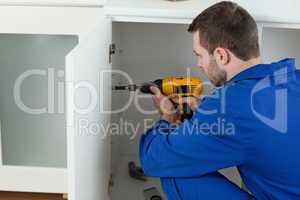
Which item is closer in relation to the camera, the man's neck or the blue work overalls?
the blue work overalls

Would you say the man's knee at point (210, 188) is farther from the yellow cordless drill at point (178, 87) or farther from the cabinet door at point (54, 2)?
the cabinet door at point (54, 2)

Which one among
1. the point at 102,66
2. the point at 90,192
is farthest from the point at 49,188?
the point at 102,66

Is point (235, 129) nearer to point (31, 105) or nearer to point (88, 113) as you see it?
point (88, 113)

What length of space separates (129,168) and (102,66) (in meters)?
0.70

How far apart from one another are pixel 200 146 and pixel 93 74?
0.30 metres

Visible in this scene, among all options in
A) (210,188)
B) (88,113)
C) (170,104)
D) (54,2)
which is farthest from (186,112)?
(54,2)

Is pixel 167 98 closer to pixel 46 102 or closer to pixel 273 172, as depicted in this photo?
pixel 273 172

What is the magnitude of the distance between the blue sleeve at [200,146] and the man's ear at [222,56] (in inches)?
3.9

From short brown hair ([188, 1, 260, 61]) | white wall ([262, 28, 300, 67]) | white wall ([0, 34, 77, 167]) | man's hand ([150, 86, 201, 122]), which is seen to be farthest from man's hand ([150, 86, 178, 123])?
white wall ([262, 28, 300, 67])

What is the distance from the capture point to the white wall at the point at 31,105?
152 cm

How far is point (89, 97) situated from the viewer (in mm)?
990

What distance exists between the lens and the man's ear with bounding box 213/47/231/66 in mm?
1019

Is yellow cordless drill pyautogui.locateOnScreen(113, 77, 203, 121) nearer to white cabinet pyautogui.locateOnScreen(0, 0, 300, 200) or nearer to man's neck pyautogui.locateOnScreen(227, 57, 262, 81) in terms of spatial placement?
white cabinet pyautogui.locateOnScreen(0, 0, 300, 200)

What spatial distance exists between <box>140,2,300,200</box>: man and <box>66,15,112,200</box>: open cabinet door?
15cm
